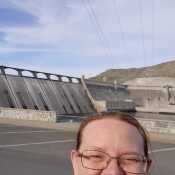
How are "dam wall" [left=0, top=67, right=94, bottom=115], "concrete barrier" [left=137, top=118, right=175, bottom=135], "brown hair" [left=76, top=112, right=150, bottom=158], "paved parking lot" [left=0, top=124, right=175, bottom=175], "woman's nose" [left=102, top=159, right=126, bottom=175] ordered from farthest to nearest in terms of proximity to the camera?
"dam wall" [left=0, top=67, right=94, bottom=115]
"concrete barrier" [left=137, top=118, right=175, bottom=135]
"paved parking lot" [left=0, top=124, right=175, bottom=175]
"brown hair" [left=76, top=112, right=150, bottom=158]
"woman's nose" [left=102, top=159, right=126, bottom=175]

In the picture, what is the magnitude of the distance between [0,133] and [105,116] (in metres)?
19.2

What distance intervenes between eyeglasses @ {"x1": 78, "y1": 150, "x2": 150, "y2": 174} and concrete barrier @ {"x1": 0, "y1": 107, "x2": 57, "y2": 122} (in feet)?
86.4

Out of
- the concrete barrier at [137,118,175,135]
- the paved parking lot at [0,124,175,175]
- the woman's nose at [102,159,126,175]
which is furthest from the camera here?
the concrete barrier at [137,118,175,135]

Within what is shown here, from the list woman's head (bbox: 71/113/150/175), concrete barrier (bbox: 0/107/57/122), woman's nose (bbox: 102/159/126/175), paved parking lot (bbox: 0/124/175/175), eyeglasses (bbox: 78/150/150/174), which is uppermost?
concrete barrier (bbox: 0/107/57/122)

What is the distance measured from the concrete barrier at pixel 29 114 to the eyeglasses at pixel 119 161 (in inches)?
1036

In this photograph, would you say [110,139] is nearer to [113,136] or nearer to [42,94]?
[113,136]

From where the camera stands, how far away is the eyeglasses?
143cm

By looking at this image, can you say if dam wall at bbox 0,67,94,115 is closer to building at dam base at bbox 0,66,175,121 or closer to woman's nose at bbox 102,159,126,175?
building at dam base at bbox 0,66,175,121

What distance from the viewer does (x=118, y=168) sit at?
55.8 inches

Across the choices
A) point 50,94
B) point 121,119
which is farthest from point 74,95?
point 121,119

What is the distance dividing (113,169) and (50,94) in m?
53.6

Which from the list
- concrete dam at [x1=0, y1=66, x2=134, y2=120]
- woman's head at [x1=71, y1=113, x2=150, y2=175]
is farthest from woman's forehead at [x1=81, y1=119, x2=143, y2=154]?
concrete dam at [x1=0, y1=66, x2=134, y2=120]

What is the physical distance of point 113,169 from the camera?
4.61 ft

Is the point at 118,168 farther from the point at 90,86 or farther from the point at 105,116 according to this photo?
the point at 90,86
